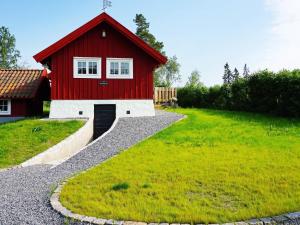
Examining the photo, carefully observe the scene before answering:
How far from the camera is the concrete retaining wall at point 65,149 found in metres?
12.2

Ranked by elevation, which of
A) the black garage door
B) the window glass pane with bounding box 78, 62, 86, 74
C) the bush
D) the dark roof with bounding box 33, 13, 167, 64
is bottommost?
the black garage door

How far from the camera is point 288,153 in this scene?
11.2 meters

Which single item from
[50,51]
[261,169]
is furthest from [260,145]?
[50,51]

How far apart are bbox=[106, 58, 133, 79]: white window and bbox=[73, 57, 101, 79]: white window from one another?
609mm

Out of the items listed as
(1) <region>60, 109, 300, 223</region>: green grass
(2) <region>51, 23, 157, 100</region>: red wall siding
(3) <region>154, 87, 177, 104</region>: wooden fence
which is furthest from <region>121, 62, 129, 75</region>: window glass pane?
(3) <region>154, 87, 177, 104</region>: wooden fence

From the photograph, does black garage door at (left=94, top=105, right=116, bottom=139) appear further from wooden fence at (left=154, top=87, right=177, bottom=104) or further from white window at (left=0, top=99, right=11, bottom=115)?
wooden fence at (left=154, top=87, right=177, bottom=104)

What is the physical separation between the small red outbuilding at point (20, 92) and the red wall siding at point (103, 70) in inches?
121

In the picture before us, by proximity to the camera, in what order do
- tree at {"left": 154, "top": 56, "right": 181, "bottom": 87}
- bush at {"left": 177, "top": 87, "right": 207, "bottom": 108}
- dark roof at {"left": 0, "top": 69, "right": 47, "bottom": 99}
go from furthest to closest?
tree at {"left": 154, "top": 56, "right": 181, "bottom": 87} < bush at {"left": 177, "top": 87, "right": 207, "bottom": 108} < dark roof at {"left": 0, "top": 69, "right": 47, "bottom": 99}

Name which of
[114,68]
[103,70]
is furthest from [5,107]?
[114,68]

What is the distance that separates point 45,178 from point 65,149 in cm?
494

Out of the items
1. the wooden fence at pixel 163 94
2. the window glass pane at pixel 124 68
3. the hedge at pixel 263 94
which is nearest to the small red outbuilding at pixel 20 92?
the window glass pane at pixel 124 68

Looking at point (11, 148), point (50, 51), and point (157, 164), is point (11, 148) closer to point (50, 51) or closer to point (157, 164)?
point (157, 164)

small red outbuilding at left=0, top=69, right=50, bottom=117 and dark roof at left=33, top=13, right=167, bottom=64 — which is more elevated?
dark roof at left=33, top=13, right=167, bottom=64

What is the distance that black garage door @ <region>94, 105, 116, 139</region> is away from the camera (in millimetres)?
20297
